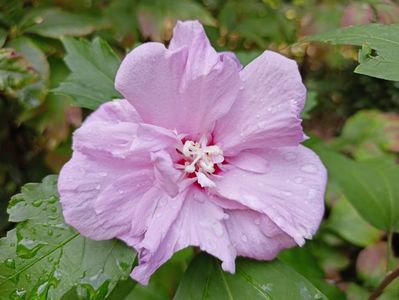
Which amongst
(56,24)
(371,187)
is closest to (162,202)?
(371,187)

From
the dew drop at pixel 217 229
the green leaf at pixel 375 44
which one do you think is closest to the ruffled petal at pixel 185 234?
the dew drop at pixel 217 229

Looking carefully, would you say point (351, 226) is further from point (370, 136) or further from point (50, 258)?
point (50, 258)

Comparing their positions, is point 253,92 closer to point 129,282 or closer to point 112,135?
point 112,135

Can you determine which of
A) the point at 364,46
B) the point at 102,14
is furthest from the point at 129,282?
the point at 102,14

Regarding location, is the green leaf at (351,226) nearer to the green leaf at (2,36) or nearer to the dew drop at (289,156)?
the dew drop at (289,156)

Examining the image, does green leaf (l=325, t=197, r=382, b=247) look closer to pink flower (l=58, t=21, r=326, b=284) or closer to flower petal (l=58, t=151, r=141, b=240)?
pink flower (l=58, t=21, r=326, b=284)

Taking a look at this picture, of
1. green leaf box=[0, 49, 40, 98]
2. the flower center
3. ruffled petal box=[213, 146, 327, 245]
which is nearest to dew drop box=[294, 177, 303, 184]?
ruffled petal box=[213, 146, 327, 245]

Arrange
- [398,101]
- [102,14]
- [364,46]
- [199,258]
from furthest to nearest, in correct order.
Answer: [398,101] → [102,14] → [199,258] → [364,46]
